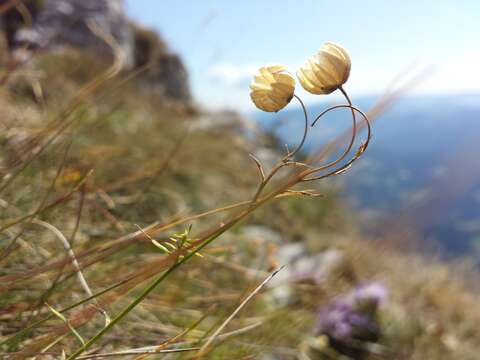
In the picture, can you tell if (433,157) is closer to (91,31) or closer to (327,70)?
(91,31)

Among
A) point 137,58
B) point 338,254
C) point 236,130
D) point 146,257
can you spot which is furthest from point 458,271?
point 137,58

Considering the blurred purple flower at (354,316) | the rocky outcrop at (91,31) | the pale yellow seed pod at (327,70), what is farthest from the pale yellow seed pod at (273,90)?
the rocky outcrop at (91,31)

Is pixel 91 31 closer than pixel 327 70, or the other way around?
pixel 327 70

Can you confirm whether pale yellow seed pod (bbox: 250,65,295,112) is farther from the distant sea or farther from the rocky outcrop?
the distant sea

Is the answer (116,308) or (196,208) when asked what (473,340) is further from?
(116,308)

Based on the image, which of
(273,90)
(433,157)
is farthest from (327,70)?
(433,157)
